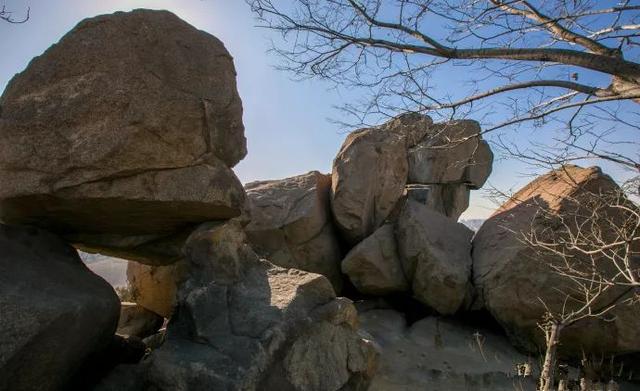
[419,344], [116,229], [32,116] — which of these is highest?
[32,116]

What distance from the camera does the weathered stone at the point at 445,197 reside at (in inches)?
466

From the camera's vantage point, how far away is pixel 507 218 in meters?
7.59

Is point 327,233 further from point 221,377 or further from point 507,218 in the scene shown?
point 221,377

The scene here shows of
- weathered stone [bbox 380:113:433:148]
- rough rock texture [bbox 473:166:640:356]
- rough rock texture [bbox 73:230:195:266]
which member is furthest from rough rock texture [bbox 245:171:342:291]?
weathered stone [bbox 380:113:433:148]

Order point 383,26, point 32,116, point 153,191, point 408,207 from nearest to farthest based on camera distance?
point 32,116, point 153,191, point 383,26, point 408,207

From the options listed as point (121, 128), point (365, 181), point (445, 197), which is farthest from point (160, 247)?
point (445, 197)

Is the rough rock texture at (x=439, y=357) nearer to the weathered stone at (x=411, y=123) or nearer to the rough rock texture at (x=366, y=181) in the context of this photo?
the rough rock texture at (x=366, y=181)

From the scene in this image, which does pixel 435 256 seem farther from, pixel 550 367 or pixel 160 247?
pixel 160 247

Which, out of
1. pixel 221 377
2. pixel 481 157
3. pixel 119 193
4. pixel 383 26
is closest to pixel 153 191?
pixel 119 193

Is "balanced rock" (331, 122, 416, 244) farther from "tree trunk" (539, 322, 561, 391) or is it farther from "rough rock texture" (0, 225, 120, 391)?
"rough rock texture" (0, 225, 120, 391)

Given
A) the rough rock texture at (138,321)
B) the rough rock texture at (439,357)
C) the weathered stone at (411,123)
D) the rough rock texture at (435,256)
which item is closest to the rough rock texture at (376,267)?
the rough rock texture at (435,256)

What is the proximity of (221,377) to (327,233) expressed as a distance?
535 centimetres

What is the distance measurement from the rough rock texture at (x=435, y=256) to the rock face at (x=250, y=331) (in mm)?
3022

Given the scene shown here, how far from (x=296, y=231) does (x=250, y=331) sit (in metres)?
4.54
